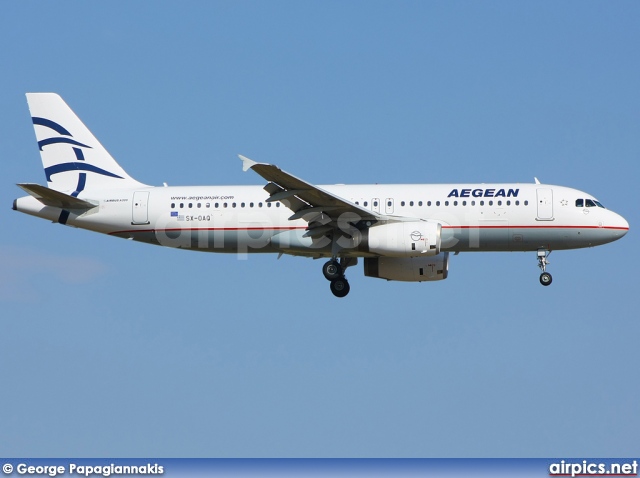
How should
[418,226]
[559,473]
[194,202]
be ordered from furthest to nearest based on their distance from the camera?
[194,202] < [418,226] < [559,473]

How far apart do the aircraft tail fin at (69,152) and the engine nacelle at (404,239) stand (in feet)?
35.2

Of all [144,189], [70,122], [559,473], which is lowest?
[559,473]

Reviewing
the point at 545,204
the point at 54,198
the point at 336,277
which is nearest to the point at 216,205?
the point at 336,277

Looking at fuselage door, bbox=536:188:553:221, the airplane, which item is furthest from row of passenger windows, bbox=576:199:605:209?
fuselage door, bbox=536:188:553:221

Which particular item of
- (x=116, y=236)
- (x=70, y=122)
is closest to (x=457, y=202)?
(x=116, y=236)

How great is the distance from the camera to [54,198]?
159 feet

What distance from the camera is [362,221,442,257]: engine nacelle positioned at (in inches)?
1800

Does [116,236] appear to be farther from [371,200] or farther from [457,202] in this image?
[457,202]

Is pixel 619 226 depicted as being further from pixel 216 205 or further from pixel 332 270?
pixel 216 205

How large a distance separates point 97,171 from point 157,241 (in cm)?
432

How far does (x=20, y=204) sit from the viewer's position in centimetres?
4922

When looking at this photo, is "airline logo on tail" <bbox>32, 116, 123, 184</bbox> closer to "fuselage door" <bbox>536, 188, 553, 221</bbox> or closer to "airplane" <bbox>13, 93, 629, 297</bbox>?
"airplane" <bbox>13, 93, 629, 297</bbox>

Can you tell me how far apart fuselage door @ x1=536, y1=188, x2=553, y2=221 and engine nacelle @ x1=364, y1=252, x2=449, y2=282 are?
4.44 meters

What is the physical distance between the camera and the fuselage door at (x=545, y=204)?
4688 centimetres
